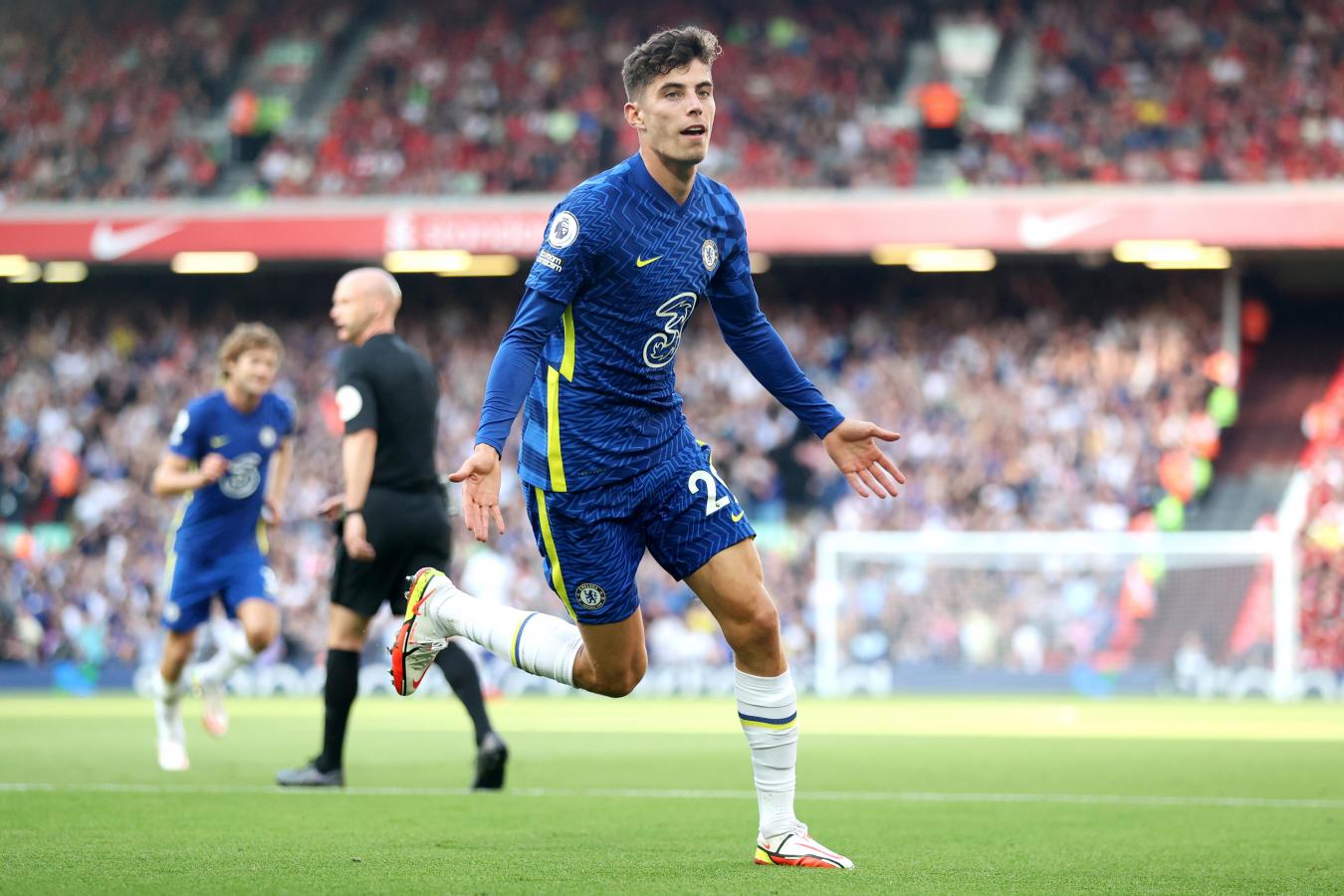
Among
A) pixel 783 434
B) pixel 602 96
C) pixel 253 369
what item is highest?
pixel 602 96

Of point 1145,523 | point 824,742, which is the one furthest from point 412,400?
point 1145,523

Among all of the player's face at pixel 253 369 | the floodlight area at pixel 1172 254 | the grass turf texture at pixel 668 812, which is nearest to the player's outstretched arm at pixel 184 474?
the player's face at pixel 253 369

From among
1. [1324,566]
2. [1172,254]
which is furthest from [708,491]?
[1172,254]

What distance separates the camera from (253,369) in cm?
879

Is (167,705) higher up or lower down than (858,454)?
lower down

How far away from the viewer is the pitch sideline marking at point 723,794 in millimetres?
7395

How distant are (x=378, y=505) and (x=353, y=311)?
2.91 ft

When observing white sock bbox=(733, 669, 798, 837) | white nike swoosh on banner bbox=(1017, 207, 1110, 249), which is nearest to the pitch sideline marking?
white sock bbox=(733, 669, 798, 837)

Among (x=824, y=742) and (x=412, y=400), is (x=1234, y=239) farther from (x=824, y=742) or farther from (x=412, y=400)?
(x=412, y=400)

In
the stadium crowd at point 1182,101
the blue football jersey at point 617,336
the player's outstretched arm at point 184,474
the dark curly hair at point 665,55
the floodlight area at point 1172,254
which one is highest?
the stadium crowd at point 1182,101

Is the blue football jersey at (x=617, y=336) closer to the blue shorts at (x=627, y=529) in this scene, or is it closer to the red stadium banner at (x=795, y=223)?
the blue shorts at (x=627, y=529)

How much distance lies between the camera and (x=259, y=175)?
87.5 ft

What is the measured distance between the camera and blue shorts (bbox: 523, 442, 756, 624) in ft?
17.0

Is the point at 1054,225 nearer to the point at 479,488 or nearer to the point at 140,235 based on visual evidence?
the point at 140,235
